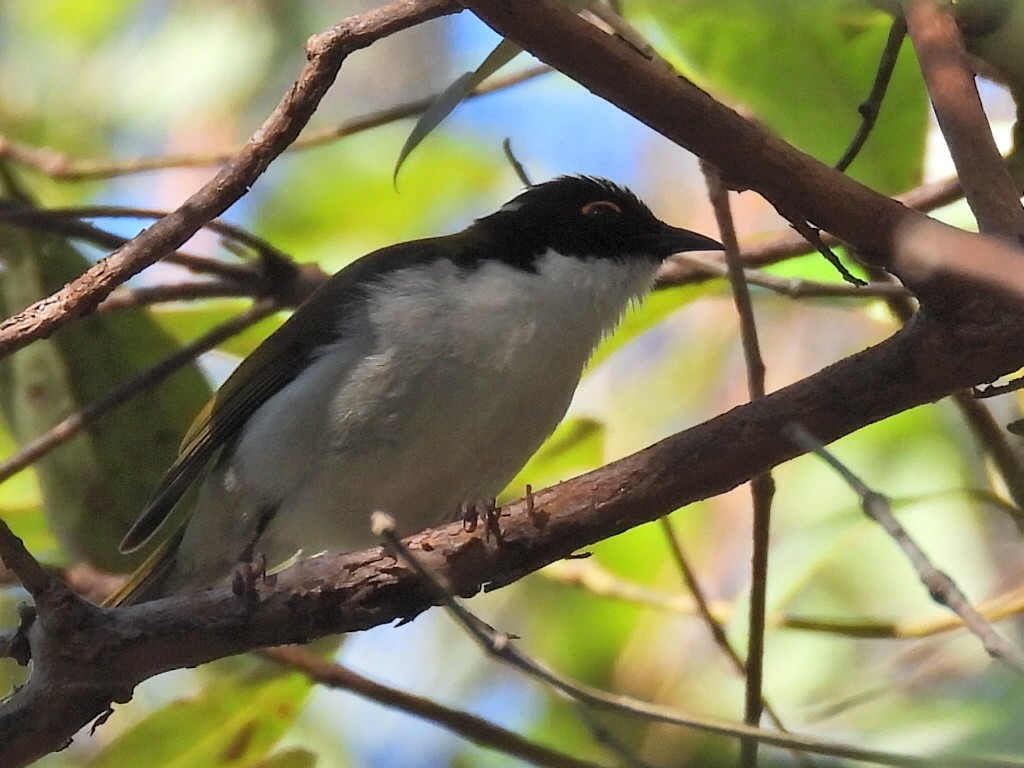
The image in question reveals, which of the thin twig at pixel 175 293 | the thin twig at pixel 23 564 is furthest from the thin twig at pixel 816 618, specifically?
the thin twig at pixel 23 564

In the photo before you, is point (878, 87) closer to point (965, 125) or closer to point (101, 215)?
point (965, 125)

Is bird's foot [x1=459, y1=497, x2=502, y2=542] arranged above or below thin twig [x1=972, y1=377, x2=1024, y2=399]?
below

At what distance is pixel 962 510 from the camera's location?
4.35 meters

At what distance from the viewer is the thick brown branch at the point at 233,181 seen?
208 cm

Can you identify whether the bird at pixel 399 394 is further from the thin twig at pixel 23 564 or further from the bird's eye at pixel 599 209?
the thin twig at pixel 23 564

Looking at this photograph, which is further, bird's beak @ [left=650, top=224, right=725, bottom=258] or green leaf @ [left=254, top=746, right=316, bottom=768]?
bird's beak @ [left=650, top=224, right=725, bottom=258]

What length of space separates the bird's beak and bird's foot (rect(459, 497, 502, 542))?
1.40 meters

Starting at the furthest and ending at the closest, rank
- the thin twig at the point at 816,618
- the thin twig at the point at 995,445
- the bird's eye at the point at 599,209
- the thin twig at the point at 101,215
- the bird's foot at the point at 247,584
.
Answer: the bird's eye at the point at 599,209 → the thin twig at the point at 101,215 → the thin twig at the point at 816,618 → the thin twig at the point at 995,445 → the bird's foot at the point at 247,584

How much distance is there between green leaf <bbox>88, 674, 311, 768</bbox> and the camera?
3.21 m

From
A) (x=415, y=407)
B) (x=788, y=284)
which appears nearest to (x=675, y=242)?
(x=788, y=284)

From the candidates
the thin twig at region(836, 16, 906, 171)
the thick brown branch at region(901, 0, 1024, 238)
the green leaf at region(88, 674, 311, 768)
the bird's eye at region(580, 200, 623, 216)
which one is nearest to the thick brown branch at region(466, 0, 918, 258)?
the thick brown branch at region(901, 0, 1024, 238)

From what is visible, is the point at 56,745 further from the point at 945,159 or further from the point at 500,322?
the point at 945,159

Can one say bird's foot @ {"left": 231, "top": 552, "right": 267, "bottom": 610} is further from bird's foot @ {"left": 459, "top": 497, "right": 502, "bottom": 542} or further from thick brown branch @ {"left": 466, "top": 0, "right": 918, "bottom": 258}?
thick brown branch @ {"left": 466, "top": 0, "right": 918, "bottom": 258}

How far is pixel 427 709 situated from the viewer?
2.75 meters
